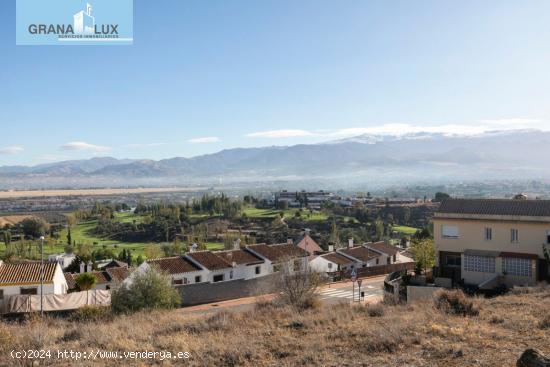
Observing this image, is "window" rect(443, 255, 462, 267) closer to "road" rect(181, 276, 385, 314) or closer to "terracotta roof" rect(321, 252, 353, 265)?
"road" rect(181, 276, 385, 314)

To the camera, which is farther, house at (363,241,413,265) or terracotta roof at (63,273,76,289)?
house at (363,241,413,265)

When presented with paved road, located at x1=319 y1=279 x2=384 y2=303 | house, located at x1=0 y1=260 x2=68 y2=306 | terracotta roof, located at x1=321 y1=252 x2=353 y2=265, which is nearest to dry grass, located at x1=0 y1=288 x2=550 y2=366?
paved road, located at x1=319 y1=279 x2=384 y2=303

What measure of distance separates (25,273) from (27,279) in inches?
37.3

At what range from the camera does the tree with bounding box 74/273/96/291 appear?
1486 inches

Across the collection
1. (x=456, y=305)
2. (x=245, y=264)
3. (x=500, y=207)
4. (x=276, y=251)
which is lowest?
(x=245, y=264)

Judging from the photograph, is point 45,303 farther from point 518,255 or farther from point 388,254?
point 388,254

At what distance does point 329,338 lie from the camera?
42.5 feet

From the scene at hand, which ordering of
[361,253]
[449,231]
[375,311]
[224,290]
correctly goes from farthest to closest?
[361,253]
[224,290]
[449,231]
[375,311]

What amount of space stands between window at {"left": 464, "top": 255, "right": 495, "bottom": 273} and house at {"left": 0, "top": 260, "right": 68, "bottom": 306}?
26974 mm

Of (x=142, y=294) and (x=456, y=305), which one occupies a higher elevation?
(x=456, y=305)

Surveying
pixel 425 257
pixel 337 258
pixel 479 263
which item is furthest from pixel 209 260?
pixel 479 263

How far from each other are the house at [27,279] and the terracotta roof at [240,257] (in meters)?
13.5

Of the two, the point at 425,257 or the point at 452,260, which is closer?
the point at 452,260

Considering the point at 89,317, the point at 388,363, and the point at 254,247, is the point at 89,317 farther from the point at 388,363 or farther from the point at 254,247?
the point at 254,247
